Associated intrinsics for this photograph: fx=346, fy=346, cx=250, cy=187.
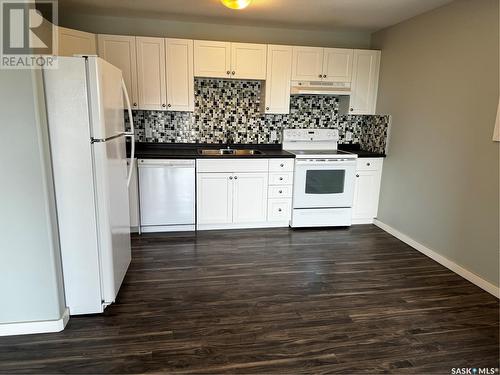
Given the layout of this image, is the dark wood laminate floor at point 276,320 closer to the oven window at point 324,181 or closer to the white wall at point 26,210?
the white wall at point 26,210

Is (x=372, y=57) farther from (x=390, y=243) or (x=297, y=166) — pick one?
(x=390, y=243)

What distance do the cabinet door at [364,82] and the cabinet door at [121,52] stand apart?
2.62 metres

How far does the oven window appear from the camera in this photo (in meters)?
4.09

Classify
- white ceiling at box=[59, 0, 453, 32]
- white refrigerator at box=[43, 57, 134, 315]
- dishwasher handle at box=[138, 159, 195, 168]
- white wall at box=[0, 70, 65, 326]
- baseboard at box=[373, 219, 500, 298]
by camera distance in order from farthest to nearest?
1. dishwasher handle at box=[138, 159, 195, 168]
2. white ceiling at box=[59, 0, 453, 32]
3. baseboard at box=[373, 219, 500, 298]
4. white refrigerator at box=[43, 57, 134, 315]
5. white wall at box=[0, 70, 65, 326]

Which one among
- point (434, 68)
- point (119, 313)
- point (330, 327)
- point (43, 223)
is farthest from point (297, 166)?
point (43, 223)

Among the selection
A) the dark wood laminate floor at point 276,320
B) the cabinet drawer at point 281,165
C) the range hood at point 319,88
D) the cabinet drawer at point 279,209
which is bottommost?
the dark wood laminate floor at point 276,320

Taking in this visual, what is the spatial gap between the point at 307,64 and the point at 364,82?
2.59ft

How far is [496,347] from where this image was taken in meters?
2.14

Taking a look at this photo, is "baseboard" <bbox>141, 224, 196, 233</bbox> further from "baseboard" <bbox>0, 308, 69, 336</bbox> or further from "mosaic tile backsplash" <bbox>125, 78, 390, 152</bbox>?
"baseboard" <bbox>0, 308, 69, 336</bbox>

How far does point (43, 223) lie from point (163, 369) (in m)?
1.10

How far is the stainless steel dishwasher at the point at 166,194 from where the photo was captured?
375 cm

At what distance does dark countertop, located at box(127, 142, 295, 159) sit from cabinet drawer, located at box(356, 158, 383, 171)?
875mm

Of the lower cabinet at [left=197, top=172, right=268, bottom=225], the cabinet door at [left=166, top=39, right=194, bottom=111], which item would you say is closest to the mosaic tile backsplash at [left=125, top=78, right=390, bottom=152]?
the cabinet door at [left=166, top=39, right=194, bottom=111]

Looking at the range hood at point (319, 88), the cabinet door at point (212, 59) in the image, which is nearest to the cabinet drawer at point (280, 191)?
the range hood at point (319, 88)
